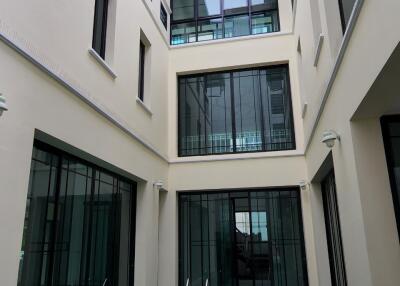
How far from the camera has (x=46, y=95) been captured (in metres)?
3.40

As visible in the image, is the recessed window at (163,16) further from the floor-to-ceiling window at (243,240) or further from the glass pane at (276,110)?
the floor-to-ceiling window at (243,240)

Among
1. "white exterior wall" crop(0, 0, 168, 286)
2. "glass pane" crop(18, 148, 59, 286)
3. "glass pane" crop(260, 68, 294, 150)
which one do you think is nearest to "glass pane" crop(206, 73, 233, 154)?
"glass pane" crop(260, 68, 294, 150)

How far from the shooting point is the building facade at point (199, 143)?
3.01 m

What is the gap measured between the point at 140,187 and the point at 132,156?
2.76 feet

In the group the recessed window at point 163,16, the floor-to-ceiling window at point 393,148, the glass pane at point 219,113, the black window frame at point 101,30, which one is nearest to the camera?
the floor-to-ceiling window at point 393,148

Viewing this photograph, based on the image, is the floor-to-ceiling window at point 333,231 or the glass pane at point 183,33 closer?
the floor-to-ceiling window at point 333,231

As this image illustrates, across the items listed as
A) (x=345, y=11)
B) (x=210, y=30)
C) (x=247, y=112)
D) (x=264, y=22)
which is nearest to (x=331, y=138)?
(x=345, y=11)

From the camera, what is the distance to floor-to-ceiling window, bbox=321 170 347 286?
5.04 m

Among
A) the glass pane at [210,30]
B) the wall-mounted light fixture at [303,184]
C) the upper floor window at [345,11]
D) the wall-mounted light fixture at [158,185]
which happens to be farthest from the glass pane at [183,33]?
the upper floor window at [345,11]

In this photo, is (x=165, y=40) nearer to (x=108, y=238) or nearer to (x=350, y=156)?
(x=108, y=238)

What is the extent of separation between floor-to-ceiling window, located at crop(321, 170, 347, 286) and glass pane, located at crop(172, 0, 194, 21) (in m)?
4.95

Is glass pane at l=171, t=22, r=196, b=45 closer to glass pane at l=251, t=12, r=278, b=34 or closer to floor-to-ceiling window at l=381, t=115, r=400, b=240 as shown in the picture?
glass pane at l=251, t=12, r=278, b=34

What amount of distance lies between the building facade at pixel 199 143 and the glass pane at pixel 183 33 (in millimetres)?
→ 40

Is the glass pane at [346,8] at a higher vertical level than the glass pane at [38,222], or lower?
higher
